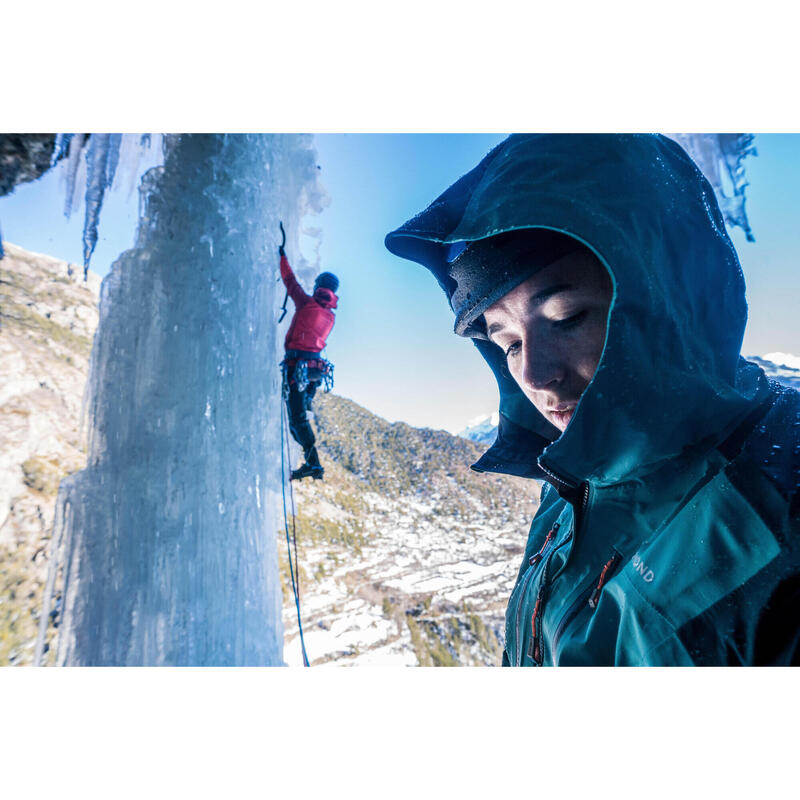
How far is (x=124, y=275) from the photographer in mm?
1480

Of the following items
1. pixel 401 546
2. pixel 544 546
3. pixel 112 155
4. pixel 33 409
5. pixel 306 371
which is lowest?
pixel 401 546

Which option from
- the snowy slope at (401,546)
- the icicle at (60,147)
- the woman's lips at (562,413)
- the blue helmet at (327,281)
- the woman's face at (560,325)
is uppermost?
the icicle at (60,147)

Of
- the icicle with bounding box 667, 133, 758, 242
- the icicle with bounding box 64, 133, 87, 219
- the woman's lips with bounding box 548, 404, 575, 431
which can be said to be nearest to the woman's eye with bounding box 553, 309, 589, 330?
the woman's lips with bounding box 548, 404, 575, 431

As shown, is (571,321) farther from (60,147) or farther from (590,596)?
(60,147)

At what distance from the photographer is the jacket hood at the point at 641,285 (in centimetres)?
54

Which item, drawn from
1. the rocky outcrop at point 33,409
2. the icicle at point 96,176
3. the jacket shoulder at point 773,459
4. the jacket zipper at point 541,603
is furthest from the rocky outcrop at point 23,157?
the jacket shoulder at point 773,459

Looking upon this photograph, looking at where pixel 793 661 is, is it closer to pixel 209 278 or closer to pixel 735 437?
pixel 735 437

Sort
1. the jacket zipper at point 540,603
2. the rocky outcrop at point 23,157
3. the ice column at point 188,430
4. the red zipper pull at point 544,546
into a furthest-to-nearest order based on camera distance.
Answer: the ice column at point 188,430 → the rocky outcrop at point 23,157 → the red zipper pull at point 544,546 → the jacket zipper at point 540,603

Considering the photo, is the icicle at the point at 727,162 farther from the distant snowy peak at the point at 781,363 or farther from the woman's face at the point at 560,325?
the woman's face at the point at 560,325

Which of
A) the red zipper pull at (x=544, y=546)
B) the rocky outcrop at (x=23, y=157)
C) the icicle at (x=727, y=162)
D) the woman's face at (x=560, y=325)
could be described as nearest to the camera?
the woman's face at (x=560, y=325)

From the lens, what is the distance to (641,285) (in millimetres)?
539

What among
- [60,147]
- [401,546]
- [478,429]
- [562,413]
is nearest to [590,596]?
[562,413]

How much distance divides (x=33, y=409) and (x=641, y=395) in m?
2.15
